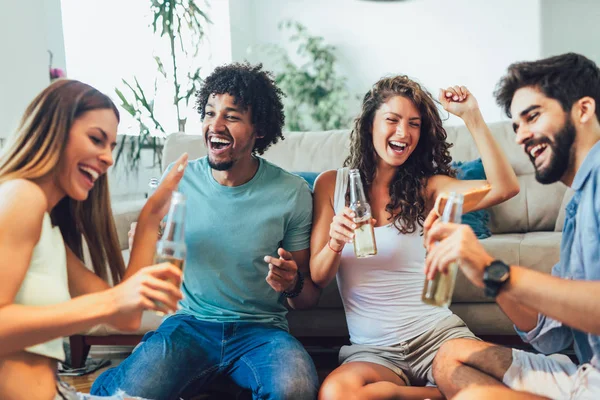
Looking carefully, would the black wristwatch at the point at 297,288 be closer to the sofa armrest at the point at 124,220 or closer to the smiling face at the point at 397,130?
the smiling face at the point at 397,130

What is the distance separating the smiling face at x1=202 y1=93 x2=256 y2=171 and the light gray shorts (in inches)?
28.0

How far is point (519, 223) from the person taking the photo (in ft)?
9.46

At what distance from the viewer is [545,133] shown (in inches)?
50.0

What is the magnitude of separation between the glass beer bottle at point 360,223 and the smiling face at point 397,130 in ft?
0.72

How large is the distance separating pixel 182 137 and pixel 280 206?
1299 millimetres

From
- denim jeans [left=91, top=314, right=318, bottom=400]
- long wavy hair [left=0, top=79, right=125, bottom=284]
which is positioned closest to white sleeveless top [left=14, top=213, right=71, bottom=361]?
long wavy hair [left=0, top=79, right=125, bottom=284]

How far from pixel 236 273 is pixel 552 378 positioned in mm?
921

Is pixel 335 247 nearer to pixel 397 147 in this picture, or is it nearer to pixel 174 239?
pixel 397 147

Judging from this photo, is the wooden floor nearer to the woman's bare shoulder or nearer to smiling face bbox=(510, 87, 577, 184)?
the woman's bare shoulder

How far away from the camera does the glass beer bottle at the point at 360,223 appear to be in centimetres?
166

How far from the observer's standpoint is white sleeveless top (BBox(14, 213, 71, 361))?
1071mm

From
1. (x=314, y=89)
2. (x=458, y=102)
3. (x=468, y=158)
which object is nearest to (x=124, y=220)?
(x=458, y=102)

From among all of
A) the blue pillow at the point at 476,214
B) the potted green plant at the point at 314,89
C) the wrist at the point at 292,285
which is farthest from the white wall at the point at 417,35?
the wrist at the point at 292,285

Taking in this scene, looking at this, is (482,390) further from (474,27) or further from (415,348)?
(474,27)
